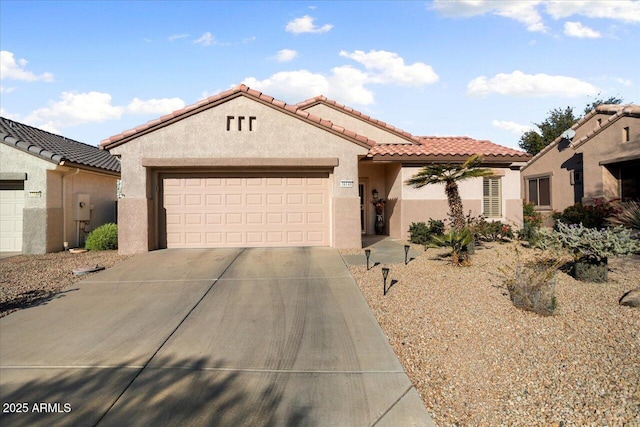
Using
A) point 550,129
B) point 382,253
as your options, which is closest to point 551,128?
point 550,129

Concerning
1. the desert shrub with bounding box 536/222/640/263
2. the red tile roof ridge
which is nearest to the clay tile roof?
the red tile roof ridge

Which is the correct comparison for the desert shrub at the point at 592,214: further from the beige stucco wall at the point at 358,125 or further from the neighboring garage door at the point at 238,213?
the neighboring garage door at the point at 238,213

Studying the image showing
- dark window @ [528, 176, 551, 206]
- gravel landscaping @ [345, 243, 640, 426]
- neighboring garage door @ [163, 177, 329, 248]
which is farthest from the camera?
dark window @ [528, 176, 551, 206]

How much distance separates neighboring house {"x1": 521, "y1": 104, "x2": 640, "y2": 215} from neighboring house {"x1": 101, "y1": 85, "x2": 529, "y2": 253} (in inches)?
419

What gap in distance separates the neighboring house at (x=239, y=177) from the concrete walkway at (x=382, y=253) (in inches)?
34.1

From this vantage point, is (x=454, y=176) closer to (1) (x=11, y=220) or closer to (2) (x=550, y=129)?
(1) (x=11, y=220)

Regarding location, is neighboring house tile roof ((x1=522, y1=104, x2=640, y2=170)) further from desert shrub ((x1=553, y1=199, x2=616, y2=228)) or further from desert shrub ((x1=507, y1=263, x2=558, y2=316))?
desert shrub ((x1=507, y1=263, x2=558, y2=316))

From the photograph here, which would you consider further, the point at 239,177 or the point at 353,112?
the point at 353,112

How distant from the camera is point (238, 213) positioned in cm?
1190

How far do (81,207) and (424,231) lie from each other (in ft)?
39.2

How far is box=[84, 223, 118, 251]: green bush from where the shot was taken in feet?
40.7

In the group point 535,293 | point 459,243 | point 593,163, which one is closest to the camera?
point 535,293

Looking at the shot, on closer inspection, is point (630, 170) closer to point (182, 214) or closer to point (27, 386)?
point (182, 214)

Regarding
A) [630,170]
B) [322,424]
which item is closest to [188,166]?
[322,424]
